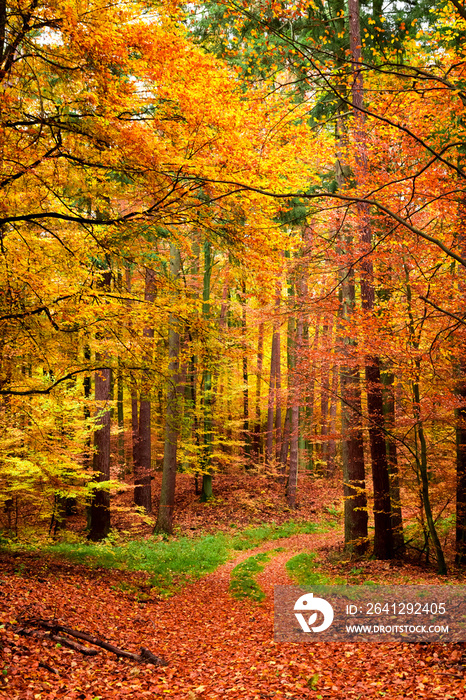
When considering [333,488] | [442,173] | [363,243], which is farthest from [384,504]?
[333,488]

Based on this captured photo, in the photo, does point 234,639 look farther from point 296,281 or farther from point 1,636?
point 296,281

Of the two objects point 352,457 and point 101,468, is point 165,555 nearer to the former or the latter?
point 101,468

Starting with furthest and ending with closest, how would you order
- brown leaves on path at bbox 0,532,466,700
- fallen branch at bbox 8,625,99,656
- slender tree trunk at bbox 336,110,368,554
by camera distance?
slender tree trunk at bbox 336,110,368,554 → fallen branch at bbox 8,625,99,656 → brown leaves on path at bbox 0,532,466,700

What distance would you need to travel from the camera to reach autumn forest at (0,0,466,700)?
190 inches

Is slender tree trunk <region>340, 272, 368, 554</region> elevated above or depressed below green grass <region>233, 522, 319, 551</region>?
above

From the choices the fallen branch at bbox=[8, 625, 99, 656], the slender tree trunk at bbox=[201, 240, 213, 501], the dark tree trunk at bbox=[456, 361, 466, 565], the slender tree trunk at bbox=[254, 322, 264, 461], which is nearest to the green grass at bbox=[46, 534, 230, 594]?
the fallen branch at bbox=[8, 625, 99, 656]

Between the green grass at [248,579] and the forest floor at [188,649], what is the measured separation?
0.19m

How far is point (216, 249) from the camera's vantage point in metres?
7.30

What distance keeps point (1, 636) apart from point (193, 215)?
5.14 m

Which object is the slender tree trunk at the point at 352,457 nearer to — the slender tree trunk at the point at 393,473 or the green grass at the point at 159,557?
the slender tree trunk at the point at 393,473

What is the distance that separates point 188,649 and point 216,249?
591 cm

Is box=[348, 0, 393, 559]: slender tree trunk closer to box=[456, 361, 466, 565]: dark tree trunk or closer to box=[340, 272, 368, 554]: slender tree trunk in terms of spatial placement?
box=[340, 272, 368, 554]: slender tree trunk

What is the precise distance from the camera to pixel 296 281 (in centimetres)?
1247

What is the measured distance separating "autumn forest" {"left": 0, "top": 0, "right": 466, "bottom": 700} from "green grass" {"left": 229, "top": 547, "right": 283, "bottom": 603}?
3.9 inches
